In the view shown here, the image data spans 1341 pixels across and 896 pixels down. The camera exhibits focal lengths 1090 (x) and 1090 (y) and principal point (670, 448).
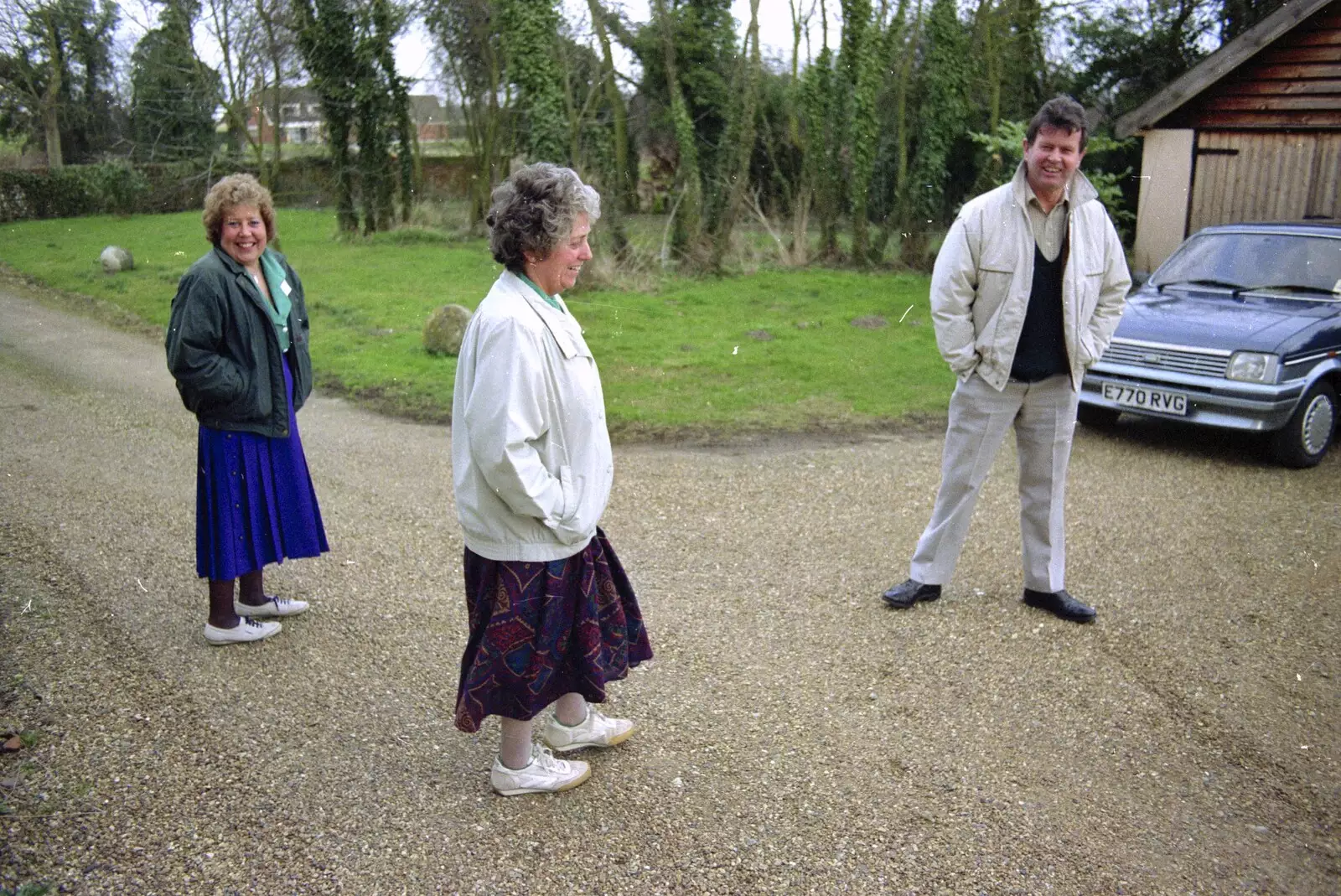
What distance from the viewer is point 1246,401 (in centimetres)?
788

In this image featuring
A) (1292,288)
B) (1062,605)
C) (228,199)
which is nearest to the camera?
(228,199)

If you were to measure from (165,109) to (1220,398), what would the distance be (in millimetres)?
35601

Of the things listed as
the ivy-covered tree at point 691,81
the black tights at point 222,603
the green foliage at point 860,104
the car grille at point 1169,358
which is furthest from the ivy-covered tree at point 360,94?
the black tights at point 222,603

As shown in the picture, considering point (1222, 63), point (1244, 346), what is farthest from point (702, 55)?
point (1244, 346)

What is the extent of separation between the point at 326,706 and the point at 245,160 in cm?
3093

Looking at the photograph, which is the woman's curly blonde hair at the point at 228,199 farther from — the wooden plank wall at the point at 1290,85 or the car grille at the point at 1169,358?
the wooden plank wall at the point at 1290,85

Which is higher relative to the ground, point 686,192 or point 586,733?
point 686,192

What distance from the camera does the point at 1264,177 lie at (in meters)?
14.5

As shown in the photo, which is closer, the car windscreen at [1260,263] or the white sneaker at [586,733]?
the white sneaker at [586,733]

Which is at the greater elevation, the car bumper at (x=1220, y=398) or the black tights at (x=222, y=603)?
the car bumper at (x=1220, y=398)

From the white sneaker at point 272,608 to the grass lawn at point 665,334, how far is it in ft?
13.6

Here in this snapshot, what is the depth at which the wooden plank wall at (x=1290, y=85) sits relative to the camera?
1390cm

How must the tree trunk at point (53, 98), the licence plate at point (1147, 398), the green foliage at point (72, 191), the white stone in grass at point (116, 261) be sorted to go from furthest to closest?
the tree trunk at point (53, 98), the green foliage at point (72, 191), the white stone in grass at point (116, 261), the licence plate at point (1147, 398)

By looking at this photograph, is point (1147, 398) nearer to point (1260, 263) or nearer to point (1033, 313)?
point (1260, 263)
